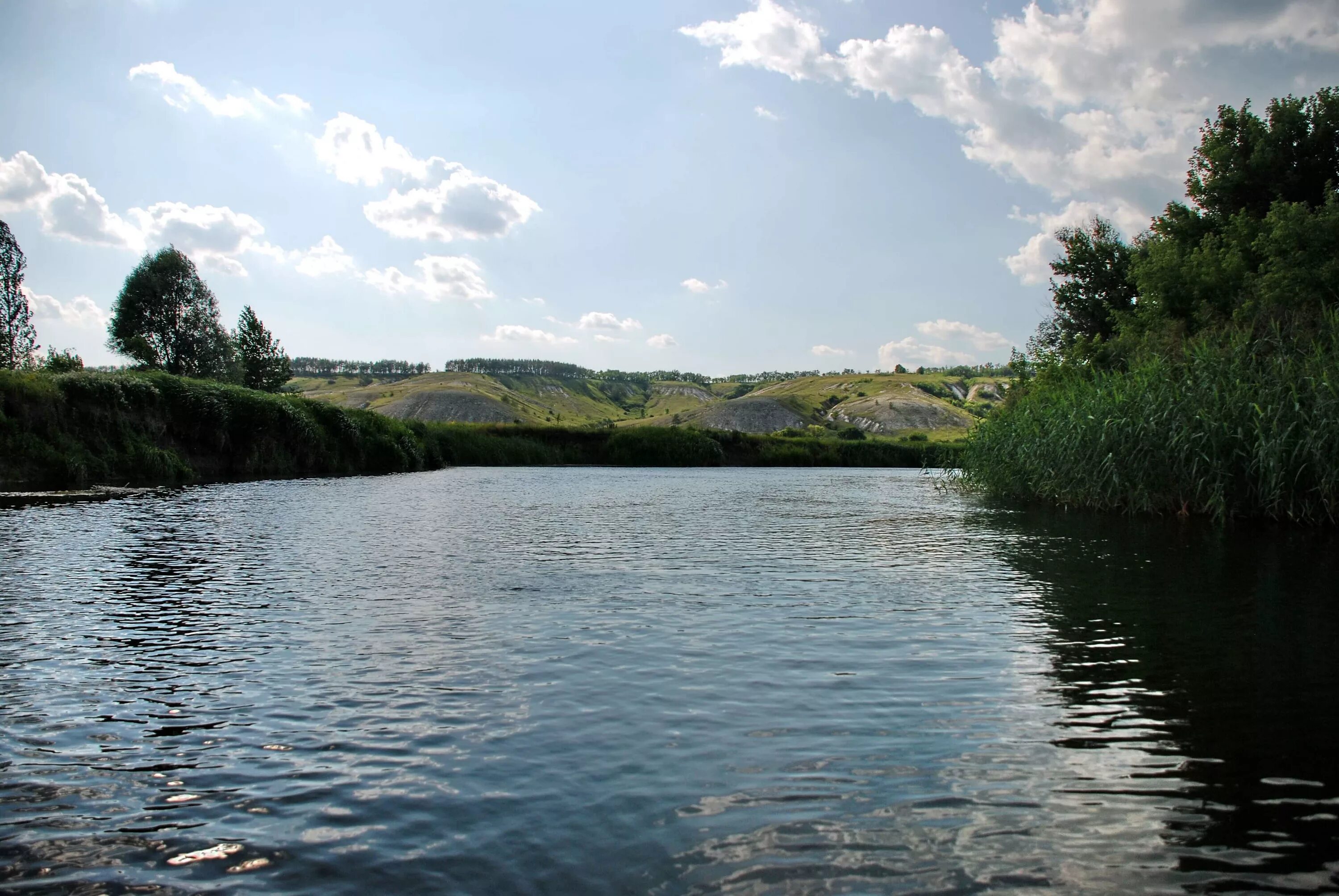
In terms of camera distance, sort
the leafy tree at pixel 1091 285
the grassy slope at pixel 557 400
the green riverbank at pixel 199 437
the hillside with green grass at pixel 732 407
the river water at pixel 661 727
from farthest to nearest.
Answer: the grassy slope at pixel 557 400 < the hillside with green grass at pixel 732 407 < the leafy tree at pixel 1091 285 < the green riverbank at pixel 199 437 < the river water at pixel 661 727

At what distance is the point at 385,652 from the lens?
8.99m

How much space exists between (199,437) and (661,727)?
41.3m

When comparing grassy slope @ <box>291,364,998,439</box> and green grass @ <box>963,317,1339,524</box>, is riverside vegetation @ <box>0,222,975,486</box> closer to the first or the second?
grassy slope @ <box>291,364,998,439</box>

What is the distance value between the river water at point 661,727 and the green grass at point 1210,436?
229 inches

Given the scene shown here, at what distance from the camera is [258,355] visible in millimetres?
90812

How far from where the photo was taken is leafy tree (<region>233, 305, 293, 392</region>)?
90.2m

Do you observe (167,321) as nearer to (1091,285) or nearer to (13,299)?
(13,299)

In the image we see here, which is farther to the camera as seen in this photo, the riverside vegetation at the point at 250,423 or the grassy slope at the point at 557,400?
the grassy slope at the point at 557,400

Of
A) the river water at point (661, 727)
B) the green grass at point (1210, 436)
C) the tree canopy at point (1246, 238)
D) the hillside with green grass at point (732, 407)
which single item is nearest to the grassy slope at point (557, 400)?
the hillside with green grass at point (732, 407)

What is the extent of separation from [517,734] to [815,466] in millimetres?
80814

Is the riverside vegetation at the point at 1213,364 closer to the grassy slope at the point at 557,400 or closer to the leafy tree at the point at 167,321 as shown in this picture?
the leafy tree at the point at 167,321

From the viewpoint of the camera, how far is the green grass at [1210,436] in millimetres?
19953

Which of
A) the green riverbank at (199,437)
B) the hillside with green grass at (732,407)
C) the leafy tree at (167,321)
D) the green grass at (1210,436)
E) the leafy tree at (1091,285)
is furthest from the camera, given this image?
the hillside with green grass at (732,407)

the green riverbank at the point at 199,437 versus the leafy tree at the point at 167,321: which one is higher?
the leafy tree at the point at 167,321
